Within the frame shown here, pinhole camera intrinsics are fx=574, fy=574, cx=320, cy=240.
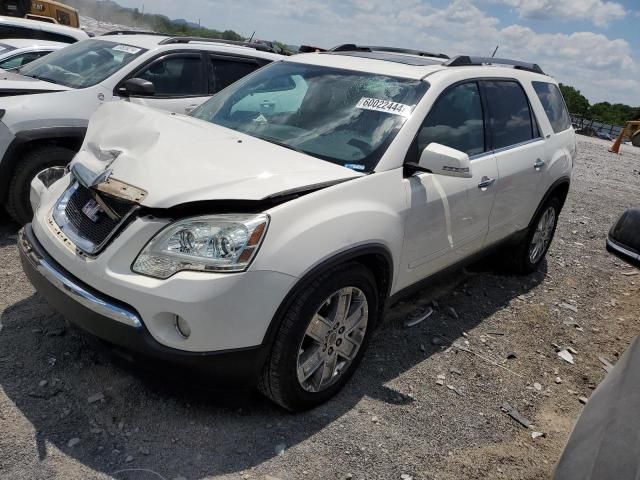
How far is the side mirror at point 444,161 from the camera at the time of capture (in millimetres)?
3070

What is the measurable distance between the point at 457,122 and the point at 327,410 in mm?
2024

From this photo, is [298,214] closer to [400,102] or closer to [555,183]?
[400,102]

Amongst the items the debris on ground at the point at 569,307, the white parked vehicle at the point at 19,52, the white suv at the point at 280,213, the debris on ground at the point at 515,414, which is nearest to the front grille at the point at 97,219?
the white suv at the point at 280,213

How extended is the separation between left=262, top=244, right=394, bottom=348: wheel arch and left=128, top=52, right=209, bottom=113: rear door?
340 centimetres

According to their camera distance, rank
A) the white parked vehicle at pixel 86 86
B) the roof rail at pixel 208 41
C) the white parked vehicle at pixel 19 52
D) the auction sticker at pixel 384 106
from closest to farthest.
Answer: the auction sticker at pixel 384 106
the white parked vehicle at pixel 86 86
the roof rail at pixel 208 41
the white parked vehicle at pixel 19 52

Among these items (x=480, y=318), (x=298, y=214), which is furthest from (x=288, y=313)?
(x=480, y=318)

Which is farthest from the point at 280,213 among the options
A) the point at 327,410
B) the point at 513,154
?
the point at 513,154

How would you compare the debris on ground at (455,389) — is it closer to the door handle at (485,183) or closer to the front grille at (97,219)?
the door handle at (485,183)

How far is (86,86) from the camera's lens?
5.36 metres

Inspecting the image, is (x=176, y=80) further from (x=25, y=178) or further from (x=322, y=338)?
(x=322, y=338)

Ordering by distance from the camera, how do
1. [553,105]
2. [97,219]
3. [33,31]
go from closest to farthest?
[97,219] → [553,105] → [33,31]

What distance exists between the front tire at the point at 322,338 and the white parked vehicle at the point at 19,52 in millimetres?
7200

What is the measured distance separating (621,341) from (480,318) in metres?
1.13

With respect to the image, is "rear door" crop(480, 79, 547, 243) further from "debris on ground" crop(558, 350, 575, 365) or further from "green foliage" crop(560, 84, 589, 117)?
"green foliage" crop(560, 84, 589, 117)
